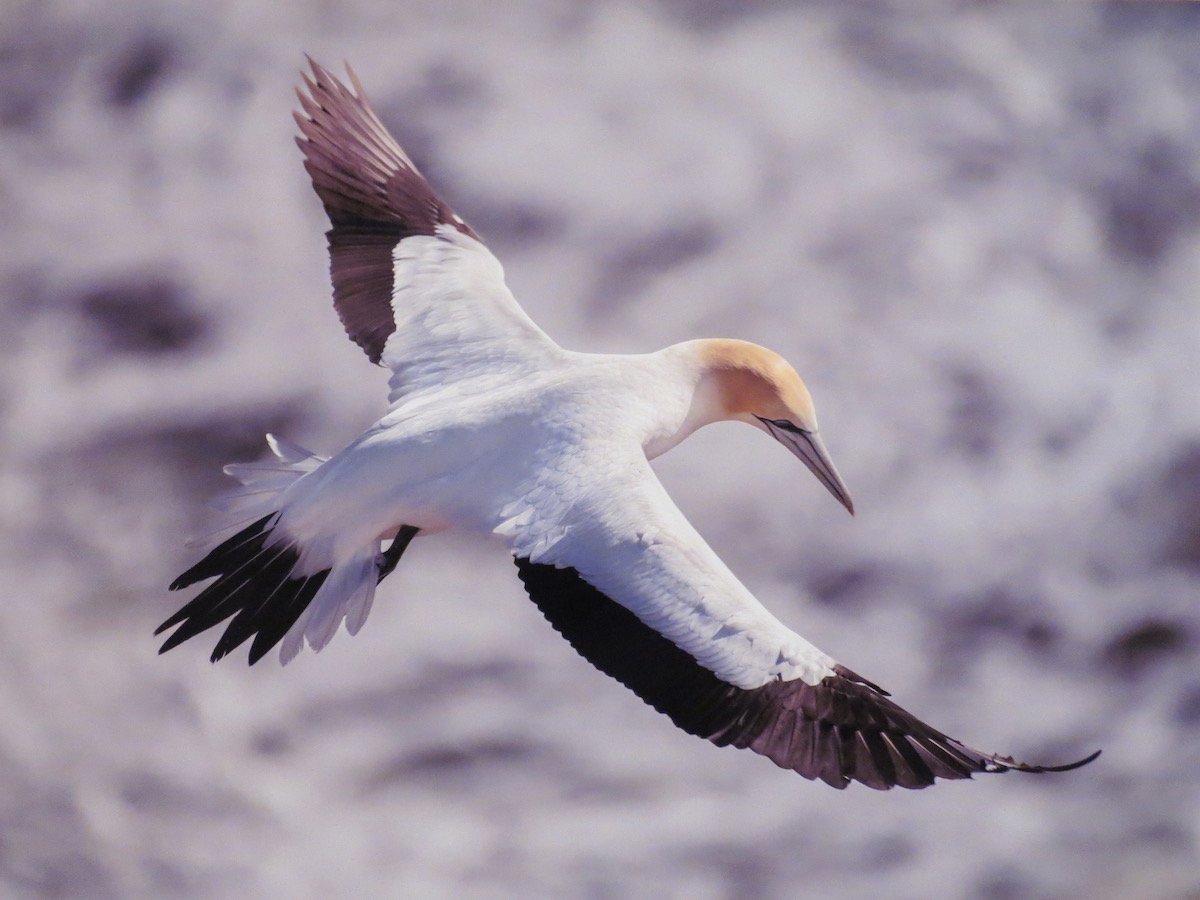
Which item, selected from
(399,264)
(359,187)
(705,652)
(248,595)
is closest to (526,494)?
(705,652)

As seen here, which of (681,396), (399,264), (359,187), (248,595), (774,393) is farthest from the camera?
(359,187)

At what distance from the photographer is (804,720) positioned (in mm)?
3061

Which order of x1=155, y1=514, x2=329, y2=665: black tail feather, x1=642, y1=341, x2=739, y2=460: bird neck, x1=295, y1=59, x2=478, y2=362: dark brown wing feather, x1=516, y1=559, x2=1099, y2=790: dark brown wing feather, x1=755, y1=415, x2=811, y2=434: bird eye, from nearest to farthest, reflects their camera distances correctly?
x1=516, y1=559, x2=1099, y2=790: dark brown wing feather
x1=155, y1=514, x2=329, y2=665: black tail feather
x1=642, y1=341, x2=739, y2=460: bird neck
x1=755, y1=415, x2=811, y2=434: bird eye
x1=295, y1=59, x2=478, y2=362: dark brown wing feather

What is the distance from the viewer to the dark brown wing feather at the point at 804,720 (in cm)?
301

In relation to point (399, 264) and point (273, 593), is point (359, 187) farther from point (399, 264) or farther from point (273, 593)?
point (273, 593)

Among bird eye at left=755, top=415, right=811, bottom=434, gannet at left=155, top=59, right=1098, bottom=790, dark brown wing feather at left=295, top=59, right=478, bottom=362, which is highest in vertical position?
dark brown wing feather at left=295, top=59, right=478, bottom=362

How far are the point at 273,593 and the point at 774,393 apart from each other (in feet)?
4.40

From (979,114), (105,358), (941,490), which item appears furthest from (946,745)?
(105,358)

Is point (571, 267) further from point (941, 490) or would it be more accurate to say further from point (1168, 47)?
point (1168, 47)

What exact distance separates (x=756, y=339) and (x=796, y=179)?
0.51 m

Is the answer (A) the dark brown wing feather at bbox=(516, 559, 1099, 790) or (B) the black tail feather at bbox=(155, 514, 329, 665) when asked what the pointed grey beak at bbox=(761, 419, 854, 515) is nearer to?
(A) the dark brown wing feather at bbox=(516, 559, 1099, 790)

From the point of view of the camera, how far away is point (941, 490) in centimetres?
434

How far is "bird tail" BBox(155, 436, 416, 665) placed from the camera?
3436 mm

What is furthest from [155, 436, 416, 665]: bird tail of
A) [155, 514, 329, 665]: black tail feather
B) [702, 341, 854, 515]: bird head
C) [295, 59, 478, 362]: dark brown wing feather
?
[702, 341, 854, 515]: bird head
